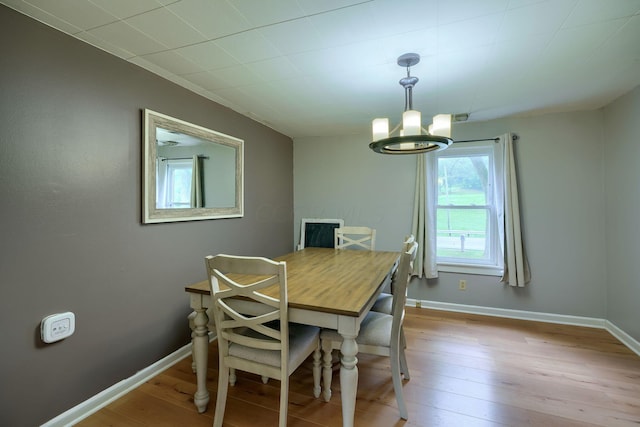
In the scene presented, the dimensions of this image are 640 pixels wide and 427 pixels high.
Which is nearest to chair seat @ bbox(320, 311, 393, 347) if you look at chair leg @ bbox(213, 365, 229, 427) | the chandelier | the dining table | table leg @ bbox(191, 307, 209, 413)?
the dining table

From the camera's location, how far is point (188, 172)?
2.33 metres

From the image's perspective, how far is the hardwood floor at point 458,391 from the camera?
162 cm

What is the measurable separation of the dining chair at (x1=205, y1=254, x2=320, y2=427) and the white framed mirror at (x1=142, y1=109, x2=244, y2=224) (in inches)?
38.4

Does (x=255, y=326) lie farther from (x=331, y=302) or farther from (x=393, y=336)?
(x=393, y=336)

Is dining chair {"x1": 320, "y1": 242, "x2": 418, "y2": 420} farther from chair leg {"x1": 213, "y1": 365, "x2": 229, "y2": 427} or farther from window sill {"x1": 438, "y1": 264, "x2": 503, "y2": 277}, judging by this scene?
window sill {"x1": 438, "y1": 264, "x2": 503, "y2": 277}

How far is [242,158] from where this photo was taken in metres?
2.95

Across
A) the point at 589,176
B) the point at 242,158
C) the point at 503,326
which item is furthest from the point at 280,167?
the point at 589,176

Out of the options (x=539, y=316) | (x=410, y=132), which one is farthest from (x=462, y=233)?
(x=410, y=132)

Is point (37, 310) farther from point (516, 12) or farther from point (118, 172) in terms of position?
point (516, 12)

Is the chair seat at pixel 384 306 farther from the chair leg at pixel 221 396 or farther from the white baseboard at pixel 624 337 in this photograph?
the white baseboard at pixel 624 337

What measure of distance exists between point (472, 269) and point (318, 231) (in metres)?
1.89

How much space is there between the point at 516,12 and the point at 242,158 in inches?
93.6

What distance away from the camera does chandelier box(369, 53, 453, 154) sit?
1.69 m

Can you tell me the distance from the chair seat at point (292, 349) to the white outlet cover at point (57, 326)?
0.91 meters
